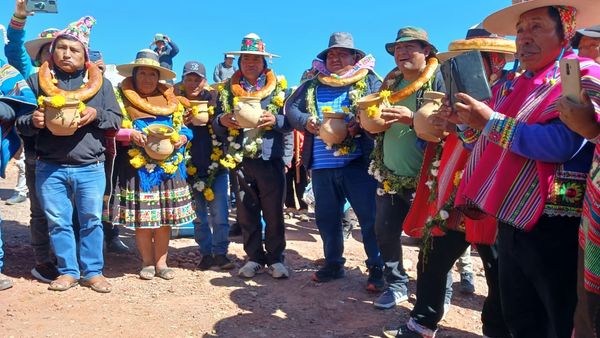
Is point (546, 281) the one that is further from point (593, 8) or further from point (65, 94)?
point (65, 94)

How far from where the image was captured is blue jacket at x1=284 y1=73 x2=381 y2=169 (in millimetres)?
4707

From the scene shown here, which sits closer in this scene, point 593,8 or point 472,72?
point 593,8

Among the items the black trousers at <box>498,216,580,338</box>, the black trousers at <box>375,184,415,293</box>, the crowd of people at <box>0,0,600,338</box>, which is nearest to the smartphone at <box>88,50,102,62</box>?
the crowd of people at <box>0,0,600,338</box>

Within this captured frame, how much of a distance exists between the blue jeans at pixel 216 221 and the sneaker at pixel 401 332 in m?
2.32

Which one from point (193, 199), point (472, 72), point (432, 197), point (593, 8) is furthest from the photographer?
point (193, 199)

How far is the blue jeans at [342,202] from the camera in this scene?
4.71m

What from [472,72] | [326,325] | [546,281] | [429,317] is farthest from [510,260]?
[326,325]

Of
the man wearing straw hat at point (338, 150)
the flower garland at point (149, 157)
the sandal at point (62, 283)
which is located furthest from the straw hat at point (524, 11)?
the sandal at point (62, 283)

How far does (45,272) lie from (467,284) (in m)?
3.92

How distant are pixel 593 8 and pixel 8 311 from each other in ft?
14.2

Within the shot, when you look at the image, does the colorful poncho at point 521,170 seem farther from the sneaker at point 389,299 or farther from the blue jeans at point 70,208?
the blue jeans at point 70,208

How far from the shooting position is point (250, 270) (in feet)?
17.0

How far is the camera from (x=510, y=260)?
2396 mm

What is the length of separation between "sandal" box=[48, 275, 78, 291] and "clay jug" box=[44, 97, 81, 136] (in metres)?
1.31
